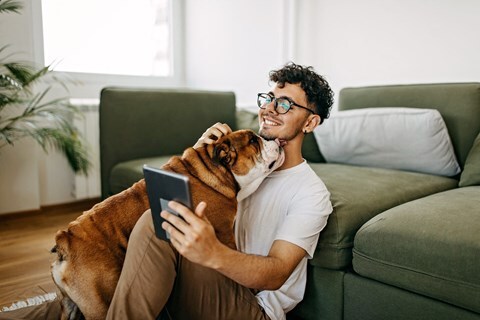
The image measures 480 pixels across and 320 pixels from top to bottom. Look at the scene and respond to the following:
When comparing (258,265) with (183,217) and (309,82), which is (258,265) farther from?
(309,82)

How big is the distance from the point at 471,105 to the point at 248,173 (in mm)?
1490

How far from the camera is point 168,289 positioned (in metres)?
1.16

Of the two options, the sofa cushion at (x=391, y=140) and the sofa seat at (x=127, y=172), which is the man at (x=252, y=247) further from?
the sofa seat at (x=127, y=172)

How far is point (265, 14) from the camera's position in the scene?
11.8ft

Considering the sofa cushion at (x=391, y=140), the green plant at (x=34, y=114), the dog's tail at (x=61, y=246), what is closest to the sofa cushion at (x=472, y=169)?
the sofa cushion at (x=391, y=140)

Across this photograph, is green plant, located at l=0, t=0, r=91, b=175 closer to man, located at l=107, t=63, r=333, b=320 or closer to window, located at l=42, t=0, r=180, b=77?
window, located at l=42, t=0, r=180, b=77

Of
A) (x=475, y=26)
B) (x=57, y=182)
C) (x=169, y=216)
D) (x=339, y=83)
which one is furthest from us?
(x=57, y=182)

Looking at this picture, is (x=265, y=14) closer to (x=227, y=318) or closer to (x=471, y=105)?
(x=471, y=105)

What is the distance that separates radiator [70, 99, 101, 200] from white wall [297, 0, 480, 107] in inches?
70.7

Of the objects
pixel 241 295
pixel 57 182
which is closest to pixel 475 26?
pixel 241 295

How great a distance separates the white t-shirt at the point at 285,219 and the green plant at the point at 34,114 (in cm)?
187

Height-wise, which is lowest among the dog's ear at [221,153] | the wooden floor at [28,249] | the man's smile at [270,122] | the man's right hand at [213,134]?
the wooden floor at [28,249]

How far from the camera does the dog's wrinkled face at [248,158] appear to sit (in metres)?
1.44

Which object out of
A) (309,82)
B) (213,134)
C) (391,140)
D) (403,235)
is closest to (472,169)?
(391,140)
